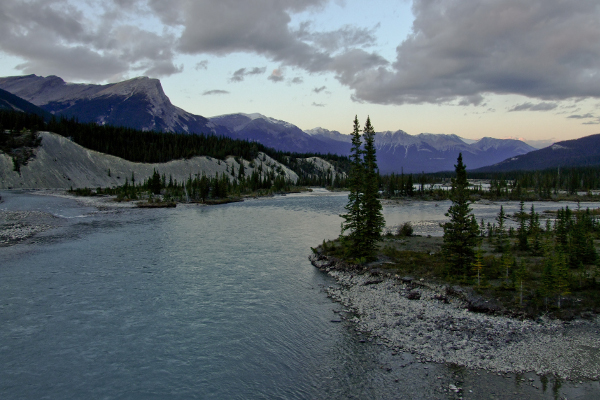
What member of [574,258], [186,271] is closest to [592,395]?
[574,258]

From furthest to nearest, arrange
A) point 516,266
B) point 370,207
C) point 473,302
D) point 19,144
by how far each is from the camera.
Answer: point 19,144 < point 370,207 < point 516,266 < point 473,302

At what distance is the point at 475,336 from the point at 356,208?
56.0ft

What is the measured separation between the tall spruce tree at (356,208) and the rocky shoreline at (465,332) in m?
7.28

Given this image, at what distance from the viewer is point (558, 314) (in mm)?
18734

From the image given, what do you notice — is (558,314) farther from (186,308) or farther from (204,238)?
(204,238)

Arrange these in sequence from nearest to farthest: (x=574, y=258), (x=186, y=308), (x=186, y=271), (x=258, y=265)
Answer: (x=186, y=308) → (x=574, y=258) → (x=186, y=271) → (x=258, y=265)

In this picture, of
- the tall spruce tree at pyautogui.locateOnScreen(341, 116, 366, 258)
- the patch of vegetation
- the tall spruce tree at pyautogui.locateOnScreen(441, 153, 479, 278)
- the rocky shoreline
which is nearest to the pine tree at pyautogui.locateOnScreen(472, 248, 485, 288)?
the tall spruce tree at pyautogui.locateOnScreen(441, 153, 479, 278)

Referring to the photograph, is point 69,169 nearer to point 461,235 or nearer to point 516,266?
point 461,235

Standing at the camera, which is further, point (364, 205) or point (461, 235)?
point (364, 205)

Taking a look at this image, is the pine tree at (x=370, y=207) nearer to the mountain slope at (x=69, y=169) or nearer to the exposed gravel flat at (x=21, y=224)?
the exposed gravel flat at (x=21, y=224)

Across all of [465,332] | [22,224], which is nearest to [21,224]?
[22,224]

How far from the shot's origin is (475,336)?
57.1ft

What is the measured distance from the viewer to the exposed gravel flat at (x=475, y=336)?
49.0 ft

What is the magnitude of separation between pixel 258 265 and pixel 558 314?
23677 millimetres
